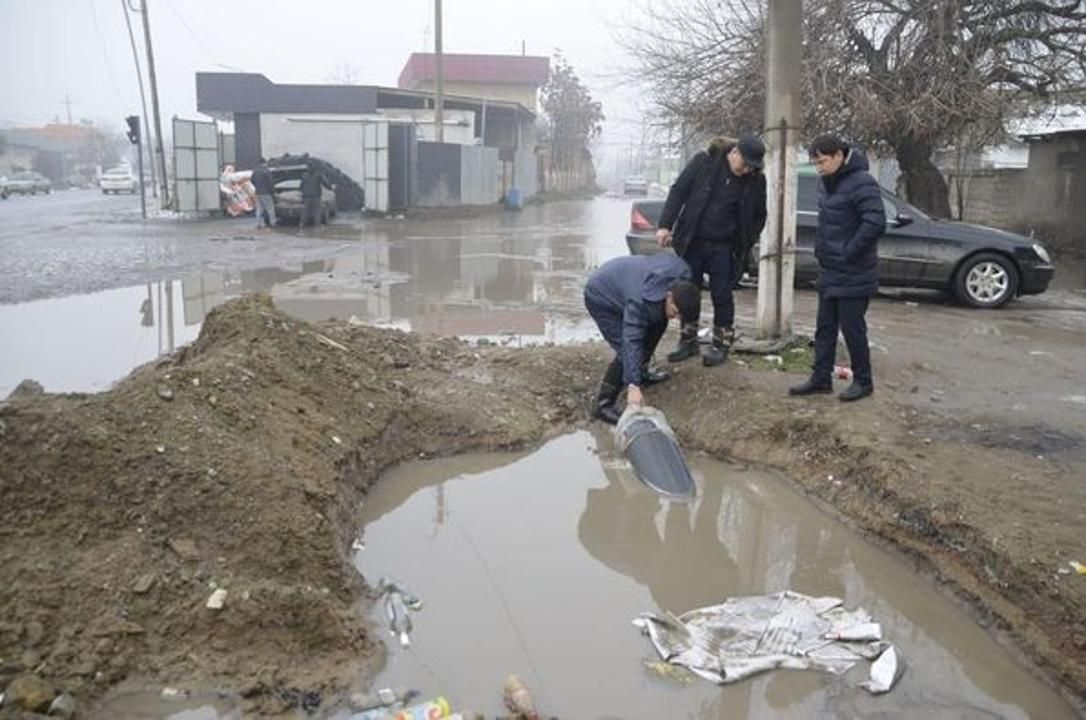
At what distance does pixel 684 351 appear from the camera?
6.91 metres

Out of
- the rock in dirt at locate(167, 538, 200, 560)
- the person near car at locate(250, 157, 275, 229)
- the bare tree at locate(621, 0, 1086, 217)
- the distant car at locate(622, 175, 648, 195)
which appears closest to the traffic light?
the person near car at locate(250, 157, 275, 229)

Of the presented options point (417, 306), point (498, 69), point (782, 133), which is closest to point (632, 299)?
point (782, 133)

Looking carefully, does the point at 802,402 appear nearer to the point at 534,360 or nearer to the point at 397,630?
the point at 534,360

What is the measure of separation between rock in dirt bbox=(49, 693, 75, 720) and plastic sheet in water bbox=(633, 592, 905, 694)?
2052mm

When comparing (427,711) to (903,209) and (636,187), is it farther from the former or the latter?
(636,187)

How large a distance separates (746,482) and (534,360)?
217 centimetres

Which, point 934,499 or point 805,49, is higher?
point 805,49

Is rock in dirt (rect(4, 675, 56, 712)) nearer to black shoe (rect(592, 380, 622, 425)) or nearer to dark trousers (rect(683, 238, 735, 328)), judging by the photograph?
black shoe (rect(592, 380, 622, 425))

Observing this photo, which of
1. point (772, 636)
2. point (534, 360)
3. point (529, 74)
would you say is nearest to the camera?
point (772, 636)

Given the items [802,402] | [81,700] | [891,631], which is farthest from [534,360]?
[81,700]

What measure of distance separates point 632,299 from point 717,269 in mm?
1435

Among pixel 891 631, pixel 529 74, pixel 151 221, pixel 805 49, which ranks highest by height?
pixel 529 74

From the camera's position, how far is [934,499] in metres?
4.48

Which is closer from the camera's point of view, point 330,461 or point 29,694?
point 29,694
